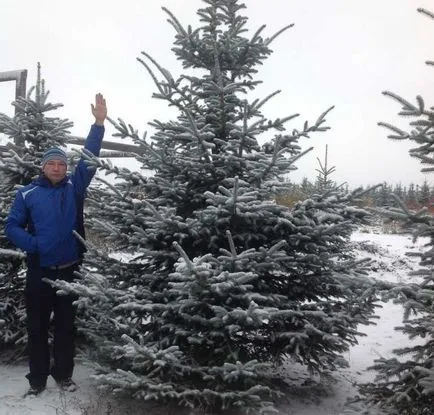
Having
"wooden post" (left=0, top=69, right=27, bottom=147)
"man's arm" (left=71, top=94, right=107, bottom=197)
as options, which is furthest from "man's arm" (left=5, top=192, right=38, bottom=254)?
"wooden post" (left=0, top=69, right=27, bottom=147)

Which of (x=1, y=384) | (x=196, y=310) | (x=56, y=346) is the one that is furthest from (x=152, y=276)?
(x=1, y=384)

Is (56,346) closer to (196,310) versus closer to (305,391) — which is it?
(196,310)

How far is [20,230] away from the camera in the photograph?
13.7ft

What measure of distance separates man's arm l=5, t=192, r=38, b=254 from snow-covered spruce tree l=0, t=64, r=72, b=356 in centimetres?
60

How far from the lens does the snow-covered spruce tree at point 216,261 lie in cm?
347

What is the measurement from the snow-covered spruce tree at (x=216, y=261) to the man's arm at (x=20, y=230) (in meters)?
0.55

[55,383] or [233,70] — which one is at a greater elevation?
[233,70]

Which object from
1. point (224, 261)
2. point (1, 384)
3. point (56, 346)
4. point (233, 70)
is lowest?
point (1, 384)

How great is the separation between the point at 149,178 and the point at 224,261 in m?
1.31

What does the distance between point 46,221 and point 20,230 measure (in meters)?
0.23

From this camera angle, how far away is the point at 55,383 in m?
4.43

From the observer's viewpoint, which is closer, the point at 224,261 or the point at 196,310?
the point at 224,261

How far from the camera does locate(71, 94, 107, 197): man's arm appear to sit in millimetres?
4496

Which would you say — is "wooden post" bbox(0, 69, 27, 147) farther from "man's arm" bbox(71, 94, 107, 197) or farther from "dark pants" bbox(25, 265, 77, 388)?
"dark pants" bbox(25, 265, 77, 388)
